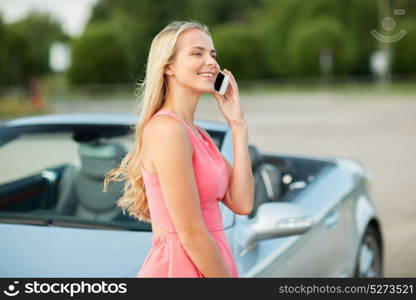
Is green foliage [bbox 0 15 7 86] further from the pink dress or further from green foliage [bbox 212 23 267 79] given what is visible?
the pink dress

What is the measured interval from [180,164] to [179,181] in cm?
4

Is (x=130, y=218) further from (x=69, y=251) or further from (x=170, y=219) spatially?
(x=170, y=219)

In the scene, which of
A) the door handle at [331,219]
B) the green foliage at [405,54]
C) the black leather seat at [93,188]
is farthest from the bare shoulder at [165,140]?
the green foliage at [405,54]

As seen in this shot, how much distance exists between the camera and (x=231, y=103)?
6.16 ft

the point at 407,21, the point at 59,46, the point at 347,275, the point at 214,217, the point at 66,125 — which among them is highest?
the point at 407,21

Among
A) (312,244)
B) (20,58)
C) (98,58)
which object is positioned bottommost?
(312,244)

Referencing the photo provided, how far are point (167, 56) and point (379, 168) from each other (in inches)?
312

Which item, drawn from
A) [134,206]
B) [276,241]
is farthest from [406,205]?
[134,206]

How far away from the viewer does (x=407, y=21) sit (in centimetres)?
3744

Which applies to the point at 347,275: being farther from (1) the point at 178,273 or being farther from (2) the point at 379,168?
(2) the point at 379,168

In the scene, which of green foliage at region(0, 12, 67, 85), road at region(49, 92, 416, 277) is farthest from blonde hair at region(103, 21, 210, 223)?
green foliage at region(0, 12, 67, 85)

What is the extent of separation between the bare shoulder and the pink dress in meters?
0.04

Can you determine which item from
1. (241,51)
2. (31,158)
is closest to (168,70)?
(31,158)

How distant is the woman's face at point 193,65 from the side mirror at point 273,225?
1.03m
